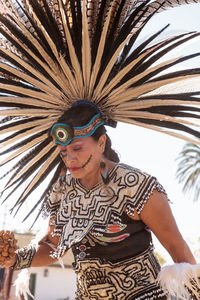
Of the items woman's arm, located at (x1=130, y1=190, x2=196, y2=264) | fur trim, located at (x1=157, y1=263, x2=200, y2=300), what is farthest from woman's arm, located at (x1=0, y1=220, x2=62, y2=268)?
fur trim, located at (x1=157, y1=263, x2=200, y2=300)

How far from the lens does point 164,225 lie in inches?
104

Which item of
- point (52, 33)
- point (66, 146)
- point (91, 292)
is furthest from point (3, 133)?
point (91, 292)

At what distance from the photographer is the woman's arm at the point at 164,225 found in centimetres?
259

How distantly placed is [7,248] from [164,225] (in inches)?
42.3

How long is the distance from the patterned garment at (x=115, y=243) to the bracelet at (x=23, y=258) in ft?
1.30

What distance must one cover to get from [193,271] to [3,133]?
5.63ft

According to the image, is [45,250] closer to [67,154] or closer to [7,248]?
[7,248]

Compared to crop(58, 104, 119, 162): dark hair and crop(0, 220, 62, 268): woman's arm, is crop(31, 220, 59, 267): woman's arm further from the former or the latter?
crop(58, 104, 119, 162): dark hair

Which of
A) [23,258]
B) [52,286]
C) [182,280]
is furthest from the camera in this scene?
[52,286]

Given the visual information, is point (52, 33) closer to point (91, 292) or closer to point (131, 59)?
point (131, 59)

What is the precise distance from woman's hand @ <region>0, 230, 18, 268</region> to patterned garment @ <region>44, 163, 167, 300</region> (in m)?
0.34

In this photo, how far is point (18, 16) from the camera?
3090 mm

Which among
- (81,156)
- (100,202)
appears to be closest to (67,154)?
(81,156)

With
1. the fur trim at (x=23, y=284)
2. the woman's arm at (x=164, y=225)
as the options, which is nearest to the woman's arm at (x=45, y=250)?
the fur trim at (x=23, y=284)
